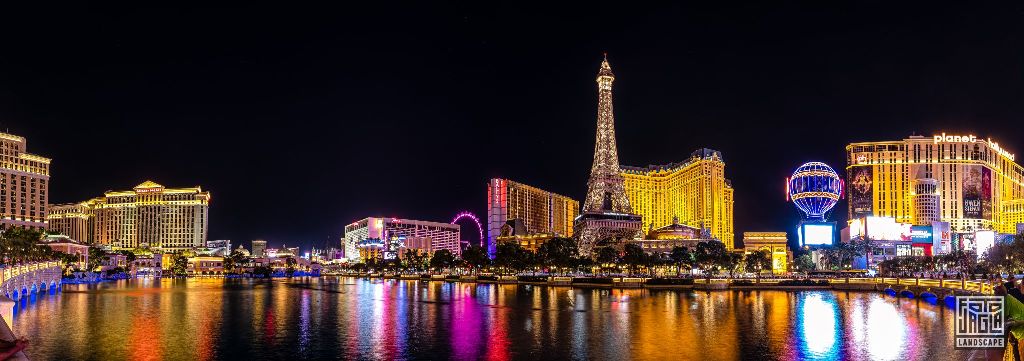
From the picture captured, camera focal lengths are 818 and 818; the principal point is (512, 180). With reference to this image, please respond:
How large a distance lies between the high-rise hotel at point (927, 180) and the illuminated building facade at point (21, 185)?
159821 mm

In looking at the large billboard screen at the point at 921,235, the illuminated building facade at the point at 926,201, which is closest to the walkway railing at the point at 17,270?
the large billboard screen at the point at 921,235

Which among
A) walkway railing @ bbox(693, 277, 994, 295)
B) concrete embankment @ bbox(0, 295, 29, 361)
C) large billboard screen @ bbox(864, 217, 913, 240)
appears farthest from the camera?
large billboard screen @ bbox(864, 217, 913, 240)

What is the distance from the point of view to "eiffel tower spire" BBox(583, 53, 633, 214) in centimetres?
15138

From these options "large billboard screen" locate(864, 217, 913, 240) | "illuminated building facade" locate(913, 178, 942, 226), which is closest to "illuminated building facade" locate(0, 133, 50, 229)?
"large billboard screen" locate(864, 217, 913, 240)

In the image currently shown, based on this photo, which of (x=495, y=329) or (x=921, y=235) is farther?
(x=921, y=235)

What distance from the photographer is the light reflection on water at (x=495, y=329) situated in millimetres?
39375

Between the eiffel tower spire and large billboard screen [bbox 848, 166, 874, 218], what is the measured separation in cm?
4977

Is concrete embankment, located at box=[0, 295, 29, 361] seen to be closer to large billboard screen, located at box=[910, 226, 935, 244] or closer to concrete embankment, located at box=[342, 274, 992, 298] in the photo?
concrete embankment, located at box=[342, 274, 992, 298]

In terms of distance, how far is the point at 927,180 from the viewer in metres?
165

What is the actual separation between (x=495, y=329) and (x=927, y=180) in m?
143

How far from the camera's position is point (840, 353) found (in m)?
38.9

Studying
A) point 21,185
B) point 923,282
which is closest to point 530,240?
point 21,185

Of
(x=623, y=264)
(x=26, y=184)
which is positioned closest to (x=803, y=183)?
(x=623, y=264)

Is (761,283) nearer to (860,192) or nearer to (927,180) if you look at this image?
(860,192)
